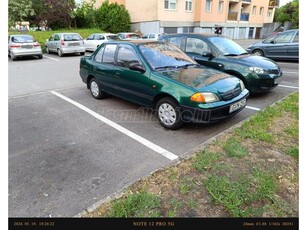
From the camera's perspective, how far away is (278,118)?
4.46 meters

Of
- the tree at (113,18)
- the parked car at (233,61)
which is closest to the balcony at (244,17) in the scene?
the tree at (113,18)

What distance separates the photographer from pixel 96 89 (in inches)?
229

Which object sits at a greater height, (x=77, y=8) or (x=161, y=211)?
(x=77, y=8)

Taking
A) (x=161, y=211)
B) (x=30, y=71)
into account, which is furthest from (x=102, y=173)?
(x=30, y=71)

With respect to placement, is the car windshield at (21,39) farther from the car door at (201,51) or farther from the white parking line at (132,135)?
the car door at (201,51)

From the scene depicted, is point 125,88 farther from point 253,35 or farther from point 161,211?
point 253,35

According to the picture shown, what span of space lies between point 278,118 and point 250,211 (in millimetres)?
2780

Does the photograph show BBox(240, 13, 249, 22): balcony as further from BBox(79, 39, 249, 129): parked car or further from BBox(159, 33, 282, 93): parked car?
BBox(79, 39, 249, 129): parked car

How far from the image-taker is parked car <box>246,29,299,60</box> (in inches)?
403

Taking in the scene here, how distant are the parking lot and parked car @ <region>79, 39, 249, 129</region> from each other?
0.40 m
